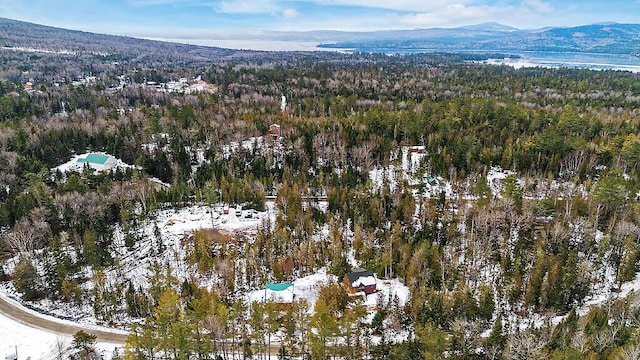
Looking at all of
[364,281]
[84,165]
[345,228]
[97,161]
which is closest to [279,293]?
[364,281]

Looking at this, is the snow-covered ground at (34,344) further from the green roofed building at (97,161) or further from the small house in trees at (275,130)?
the small house in trees at (275,130)

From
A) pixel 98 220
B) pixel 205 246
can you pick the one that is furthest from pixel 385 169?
pixel 98 220

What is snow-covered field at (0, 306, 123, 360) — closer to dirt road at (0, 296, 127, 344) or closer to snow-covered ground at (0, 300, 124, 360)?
snow-covered ground at (0, 300, 124, 360)

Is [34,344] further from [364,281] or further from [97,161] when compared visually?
[97,161]

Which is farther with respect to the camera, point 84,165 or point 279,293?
point 84,165

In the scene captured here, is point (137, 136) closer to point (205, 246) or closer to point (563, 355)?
point (205, 246)

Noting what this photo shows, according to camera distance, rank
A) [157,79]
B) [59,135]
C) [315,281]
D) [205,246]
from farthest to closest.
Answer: [157,79], [59,135], [205,246], [315,281]

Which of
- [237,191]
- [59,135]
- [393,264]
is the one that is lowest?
[393,264]
